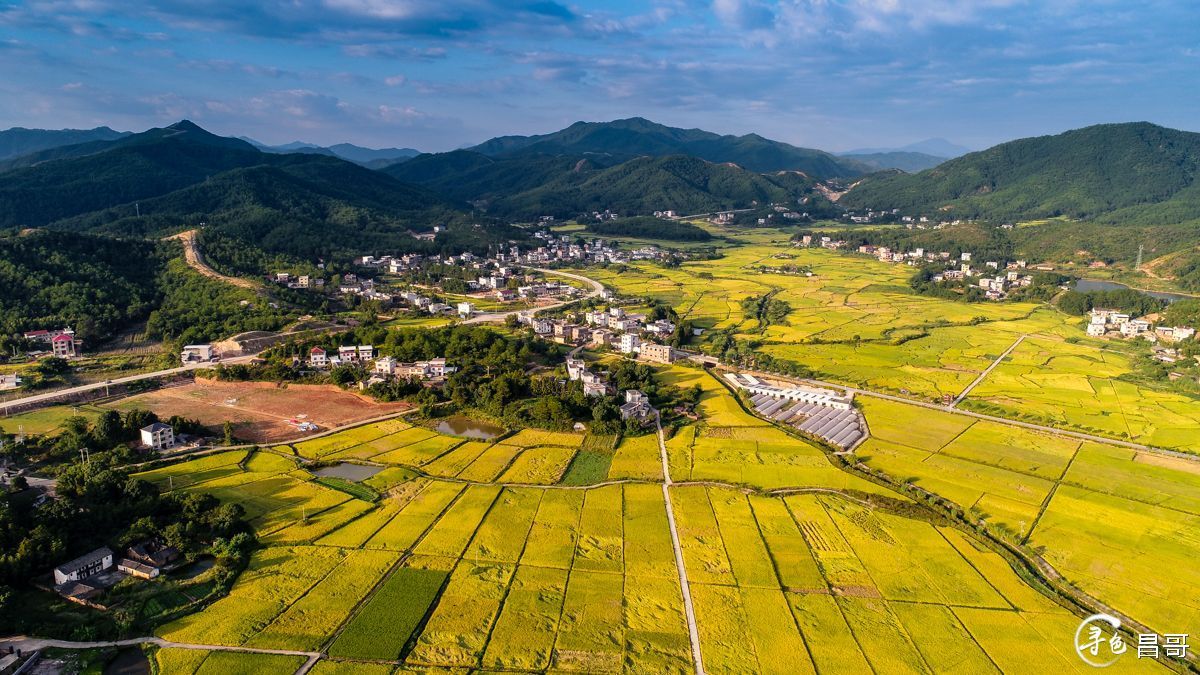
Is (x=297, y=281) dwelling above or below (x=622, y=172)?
below

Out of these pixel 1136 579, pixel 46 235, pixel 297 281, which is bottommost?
pixel 1136 579

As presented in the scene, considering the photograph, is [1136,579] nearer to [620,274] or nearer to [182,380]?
[182,380]

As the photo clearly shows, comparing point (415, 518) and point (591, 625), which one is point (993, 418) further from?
point (415, 518)

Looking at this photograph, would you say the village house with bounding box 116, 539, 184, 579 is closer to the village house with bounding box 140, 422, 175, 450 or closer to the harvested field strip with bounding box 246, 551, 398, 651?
the harvested field strip with bounding box 246, 551, 398, 651

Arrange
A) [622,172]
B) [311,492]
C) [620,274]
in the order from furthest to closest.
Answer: [622,172], [620,274], [311,492]

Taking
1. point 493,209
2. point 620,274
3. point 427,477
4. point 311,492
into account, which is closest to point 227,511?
point 311,492

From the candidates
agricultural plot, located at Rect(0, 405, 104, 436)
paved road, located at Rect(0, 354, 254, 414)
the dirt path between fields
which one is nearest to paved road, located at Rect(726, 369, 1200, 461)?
paved road, located at Rect(0, 354, 254, 414)
